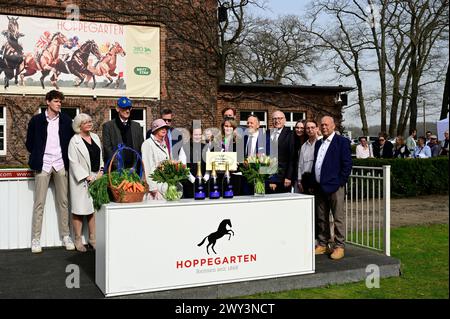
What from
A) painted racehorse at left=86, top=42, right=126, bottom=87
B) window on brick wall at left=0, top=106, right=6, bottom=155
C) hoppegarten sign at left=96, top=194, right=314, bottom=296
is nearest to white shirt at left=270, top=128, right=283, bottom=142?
hoppegarten sign at left=96, top=194, right=314, bottom=296

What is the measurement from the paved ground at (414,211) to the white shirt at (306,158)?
2.89 meters

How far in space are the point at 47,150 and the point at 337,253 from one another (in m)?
3.76

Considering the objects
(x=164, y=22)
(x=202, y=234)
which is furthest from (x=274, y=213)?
(x=164, y=22)

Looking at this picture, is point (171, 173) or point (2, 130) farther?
point (2, 130)

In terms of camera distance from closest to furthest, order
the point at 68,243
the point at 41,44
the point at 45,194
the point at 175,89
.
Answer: the point at 45,194, the point at 68,243, the point at 41,44, the point at 175,89

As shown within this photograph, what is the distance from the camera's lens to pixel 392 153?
14.2 metres

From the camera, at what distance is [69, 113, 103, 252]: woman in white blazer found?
19.6ft

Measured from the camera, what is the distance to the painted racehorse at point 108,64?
16.8 meters

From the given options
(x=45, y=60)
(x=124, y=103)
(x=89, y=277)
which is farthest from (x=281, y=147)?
(x=45, y=60)

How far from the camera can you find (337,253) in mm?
5539

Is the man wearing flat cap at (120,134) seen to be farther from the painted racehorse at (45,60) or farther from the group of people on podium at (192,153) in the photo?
the painted racehorse at (45,60)

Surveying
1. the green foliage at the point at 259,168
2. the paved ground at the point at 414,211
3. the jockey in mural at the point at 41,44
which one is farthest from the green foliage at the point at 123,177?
the jockey in mural at the point at 41,44

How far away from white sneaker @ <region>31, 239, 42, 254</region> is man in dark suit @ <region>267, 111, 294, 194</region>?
300cm

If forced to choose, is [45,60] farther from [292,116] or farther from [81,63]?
[292,116]
